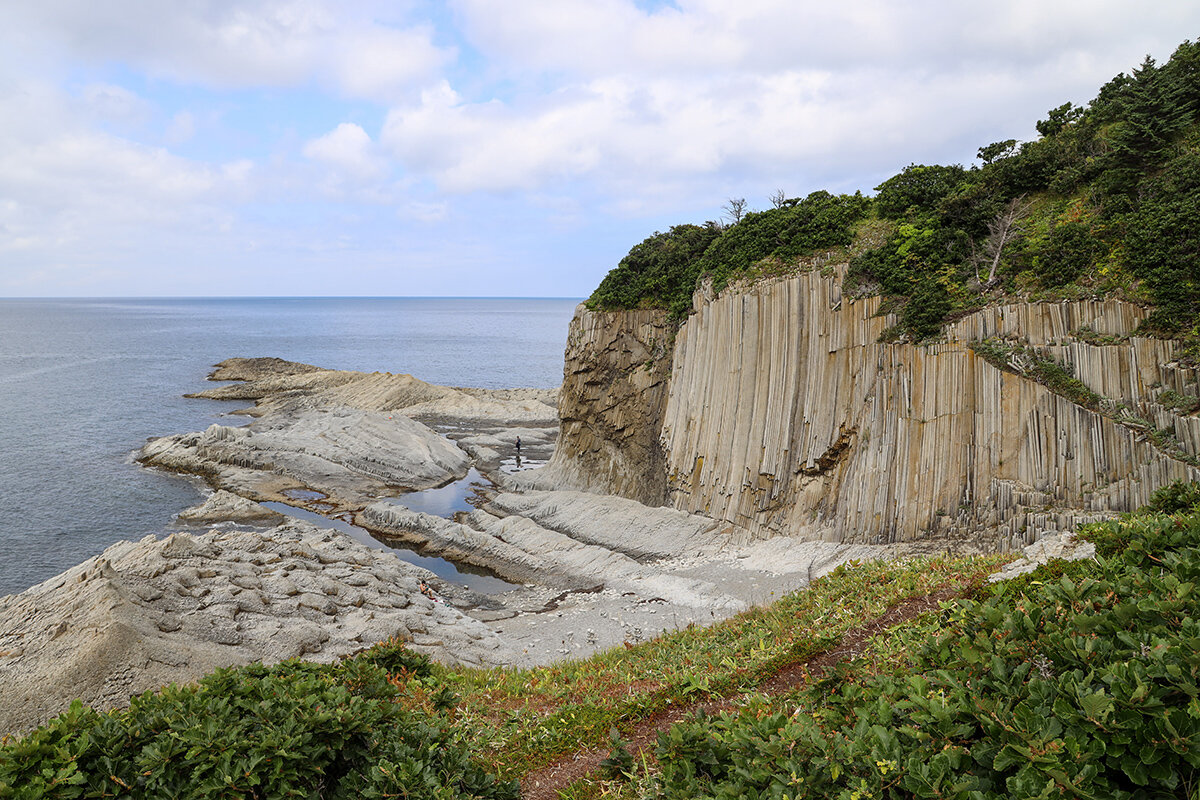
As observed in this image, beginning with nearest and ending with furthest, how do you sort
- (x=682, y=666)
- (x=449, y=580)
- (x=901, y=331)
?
(x=682, y=666), (x=901, y=331), (x=449, y=580)

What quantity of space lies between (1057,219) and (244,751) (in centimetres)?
2720

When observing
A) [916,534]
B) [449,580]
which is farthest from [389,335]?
[916,534]

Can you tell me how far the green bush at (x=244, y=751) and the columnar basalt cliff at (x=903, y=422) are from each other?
19.4m

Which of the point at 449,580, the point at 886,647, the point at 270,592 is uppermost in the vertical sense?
the point at 886,647

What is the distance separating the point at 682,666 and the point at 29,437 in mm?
64511

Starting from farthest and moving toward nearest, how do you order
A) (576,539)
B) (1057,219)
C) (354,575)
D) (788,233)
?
1. (576,539)
2. (788,233)
3. (354,575)
4. (1057,219)

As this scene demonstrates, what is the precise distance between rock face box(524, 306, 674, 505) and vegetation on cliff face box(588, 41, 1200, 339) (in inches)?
343

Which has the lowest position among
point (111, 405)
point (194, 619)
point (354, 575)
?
point (354, 575)

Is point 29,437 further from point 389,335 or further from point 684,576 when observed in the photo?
point 389,335

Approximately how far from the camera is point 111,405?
222 feet

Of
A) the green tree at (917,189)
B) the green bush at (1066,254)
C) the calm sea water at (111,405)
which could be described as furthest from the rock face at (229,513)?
the green bush at (1066,254)

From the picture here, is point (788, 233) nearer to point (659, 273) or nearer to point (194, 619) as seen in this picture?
point (659, 273)

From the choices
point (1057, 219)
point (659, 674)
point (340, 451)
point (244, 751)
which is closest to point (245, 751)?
point (244, 751)

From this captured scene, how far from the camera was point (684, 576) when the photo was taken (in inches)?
1003
